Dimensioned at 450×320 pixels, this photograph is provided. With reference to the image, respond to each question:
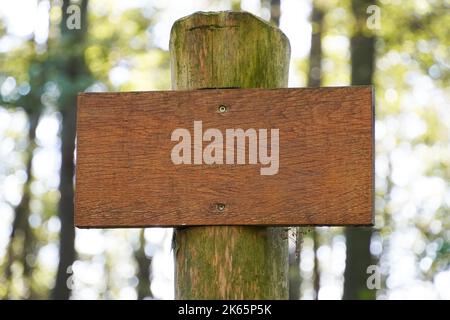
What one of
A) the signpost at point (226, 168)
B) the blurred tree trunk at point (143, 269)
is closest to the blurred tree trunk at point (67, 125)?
the blurred tree trunk at point (143, 269)

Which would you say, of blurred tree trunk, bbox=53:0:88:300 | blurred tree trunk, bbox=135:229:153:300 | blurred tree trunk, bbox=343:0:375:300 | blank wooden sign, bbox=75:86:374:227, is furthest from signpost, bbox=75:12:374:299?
blurred tree trunk, bbox=135:229:153:300

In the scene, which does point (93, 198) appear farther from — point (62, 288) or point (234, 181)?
point (62, 288)

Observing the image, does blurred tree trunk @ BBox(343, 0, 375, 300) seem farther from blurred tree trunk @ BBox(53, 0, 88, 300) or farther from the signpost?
the signpost

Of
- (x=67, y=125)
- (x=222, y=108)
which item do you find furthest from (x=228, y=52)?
(x=67, y=125)

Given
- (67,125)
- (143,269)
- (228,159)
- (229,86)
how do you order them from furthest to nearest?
(143,269) → (67,125) → (229,86) → (228,159)

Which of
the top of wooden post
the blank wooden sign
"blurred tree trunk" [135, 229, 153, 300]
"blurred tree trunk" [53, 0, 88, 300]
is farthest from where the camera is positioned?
"blurred tree trunk" [135, 229, 153, 300]

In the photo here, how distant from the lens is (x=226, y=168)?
2.58m

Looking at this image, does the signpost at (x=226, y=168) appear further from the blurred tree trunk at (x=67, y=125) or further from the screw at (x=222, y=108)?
the blurred tree trunk at (x=67, y=125)

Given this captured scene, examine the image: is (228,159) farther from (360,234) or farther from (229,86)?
(360,234)

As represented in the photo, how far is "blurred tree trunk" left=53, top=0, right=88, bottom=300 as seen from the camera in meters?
13.2

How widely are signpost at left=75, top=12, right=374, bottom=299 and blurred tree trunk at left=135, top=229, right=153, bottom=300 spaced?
2124cm

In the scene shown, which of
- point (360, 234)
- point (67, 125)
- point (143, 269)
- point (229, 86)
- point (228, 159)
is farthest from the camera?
point (143, 269)

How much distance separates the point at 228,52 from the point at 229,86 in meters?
0.10

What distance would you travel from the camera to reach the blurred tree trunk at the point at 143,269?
24.0 metres
